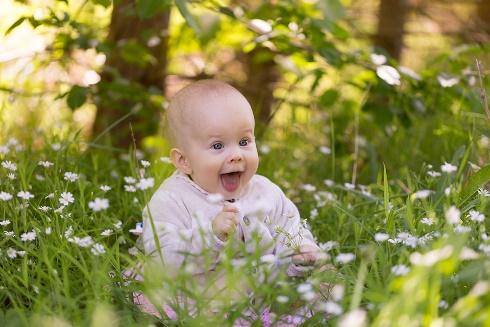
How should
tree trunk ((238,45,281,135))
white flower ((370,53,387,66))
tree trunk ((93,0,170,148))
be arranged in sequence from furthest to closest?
tree trunk ((238,45,281,135)) < tree trunk ((93,0,170,148)) < white flower ((370,53,387,66))

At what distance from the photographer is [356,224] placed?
2.34 metres

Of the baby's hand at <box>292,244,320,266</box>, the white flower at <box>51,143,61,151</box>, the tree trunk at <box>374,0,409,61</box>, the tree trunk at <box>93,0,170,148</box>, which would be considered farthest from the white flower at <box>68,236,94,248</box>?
the tree trunk at <box>374,0,409,61</box>

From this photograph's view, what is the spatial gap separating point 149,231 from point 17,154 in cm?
103

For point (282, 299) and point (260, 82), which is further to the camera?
point (260, 82)

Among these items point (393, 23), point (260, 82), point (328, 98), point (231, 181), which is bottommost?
point (260, 82)

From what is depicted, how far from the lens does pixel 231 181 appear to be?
2.30 m

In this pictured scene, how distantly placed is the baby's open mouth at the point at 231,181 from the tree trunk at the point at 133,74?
1479 mm

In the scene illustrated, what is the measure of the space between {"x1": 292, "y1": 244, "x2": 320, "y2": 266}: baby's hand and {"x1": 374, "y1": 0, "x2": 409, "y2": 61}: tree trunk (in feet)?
9.86

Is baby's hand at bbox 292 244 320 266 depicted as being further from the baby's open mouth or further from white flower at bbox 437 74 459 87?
white flower at bbox 437 74 459 87

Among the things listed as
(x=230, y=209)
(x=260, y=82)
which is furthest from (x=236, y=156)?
(x=260, y=82)

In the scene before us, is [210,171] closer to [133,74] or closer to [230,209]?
[230,209]

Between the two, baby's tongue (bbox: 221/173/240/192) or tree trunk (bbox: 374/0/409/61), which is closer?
baby's tongue (bbox: 221/173/240/192)

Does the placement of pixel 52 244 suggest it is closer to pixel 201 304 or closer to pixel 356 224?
pixel 201 304

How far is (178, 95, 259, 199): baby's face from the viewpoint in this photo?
2.25 m
